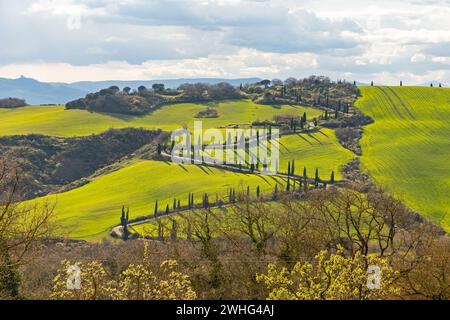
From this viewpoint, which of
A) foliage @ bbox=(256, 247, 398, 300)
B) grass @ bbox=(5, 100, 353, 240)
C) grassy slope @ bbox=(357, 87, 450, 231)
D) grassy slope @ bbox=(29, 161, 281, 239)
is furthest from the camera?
grassy slope @ bbox=(357, 87, 450, 231)

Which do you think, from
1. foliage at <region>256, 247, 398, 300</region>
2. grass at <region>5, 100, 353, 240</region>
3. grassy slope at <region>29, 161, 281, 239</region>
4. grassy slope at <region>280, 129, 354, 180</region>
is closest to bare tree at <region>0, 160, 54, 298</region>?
foliage at <region>256, 247, 398, 300</region>

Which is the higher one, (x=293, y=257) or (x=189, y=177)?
(x=293, y=257)

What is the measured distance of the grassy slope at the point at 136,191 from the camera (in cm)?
13312

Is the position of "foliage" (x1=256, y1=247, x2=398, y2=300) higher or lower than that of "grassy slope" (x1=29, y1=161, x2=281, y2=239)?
higher

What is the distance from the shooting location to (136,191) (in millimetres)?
153875

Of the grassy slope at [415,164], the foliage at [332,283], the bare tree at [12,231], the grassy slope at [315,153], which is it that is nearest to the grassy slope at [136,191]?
the grassy slope at [315,153]

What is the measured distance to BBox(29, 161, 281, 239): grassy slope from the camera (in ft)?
437

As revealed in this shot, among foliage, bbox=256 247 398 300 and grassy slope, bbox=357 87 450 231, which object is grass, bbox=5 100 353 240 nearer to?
grassy slope, bbox=357 87 450 231

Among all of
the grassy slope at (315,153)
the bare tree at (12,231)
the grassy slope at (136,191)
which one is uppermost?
the bare tree at (12,231)

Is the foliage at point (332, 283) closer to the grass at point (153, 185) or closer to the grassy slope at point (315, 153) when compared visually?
the grass at point (153, 185)
